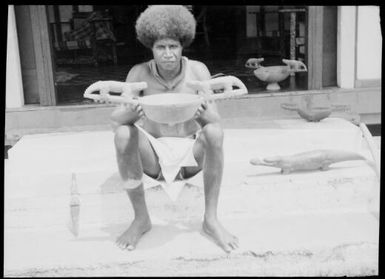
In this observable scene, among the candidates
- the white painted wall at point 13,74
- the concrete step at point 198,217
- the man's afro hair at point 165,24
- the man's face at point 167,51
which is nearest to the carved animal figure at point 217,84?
the man's face at point 167,51

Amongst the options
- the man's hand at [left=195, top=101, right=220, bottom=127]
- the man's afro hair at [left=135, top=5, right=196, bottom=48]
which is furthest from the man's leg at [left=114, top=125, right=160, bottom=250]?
the man's afro hair at [left=135, top=5, right=196, bottom=48]

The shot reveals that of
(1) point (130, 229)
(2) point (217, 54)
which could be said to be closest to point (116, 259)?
(1) point (130, 229)

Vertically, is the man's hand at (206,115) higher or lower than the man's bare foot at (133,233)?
higher

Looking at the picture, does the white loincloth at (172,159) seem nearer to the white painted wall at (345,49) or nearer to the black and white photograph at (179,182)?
the black and white photograph at (179,182)

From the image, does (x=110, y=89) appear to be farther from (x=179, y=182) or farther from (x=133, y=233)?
(x=133, y=233)

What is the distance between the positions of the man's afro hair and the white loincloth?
0.51m

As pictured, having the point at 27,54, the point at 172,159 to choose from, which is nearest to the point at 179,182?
the point at 172,159

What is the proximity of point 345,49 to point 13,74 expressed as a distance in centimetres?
326

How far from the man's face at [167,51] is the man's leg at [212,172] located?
40 cm

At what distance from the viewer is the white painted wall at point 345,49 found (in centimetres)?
546

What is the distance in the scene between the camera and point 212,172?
3041 mm

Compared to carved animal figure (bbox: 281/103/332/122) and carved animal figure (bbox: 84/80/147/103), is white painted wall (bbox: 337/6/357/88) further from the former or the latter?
carved animal figure (bbox: 84/80/147/103)

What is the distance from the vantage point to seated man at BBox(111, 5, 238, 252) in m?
2.96

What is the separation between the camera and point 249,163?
383cm
